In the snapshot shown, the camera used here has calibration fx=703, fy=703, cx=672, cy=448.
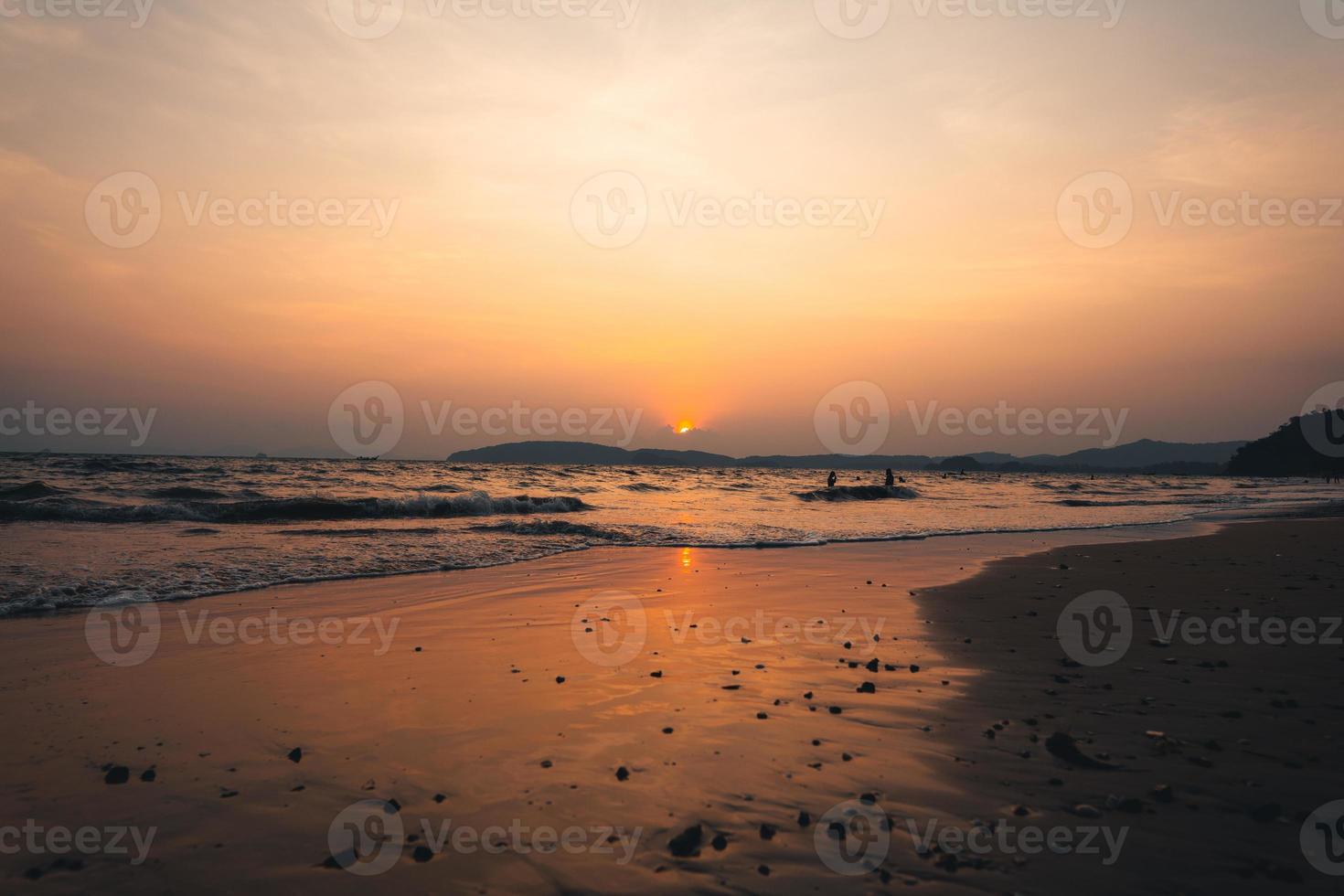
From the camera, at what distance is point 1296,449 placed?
5399 inches

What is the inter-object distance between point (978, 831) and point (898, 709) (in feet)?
7.85

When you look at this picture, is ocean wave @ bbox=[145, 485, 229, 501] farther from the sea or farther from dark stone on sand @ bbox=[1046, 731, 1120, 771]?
dark stone on sand @ bbox=[1046, 731, 1120, 771]

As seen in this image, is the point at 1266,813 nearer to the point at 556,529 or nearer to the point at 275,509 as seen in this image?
the point at 556,529

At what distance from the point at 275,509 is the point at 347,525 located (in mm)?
5551

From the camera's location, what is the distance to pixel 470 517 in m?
34.5

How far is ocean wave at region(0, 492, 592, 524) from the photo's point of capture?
27516mm

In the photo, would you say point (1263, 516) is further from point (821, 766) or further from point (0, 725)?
point (0, 725)

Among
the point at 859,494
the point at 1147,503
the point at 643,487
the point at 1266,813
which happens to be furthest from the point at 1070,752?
the point at 643,487

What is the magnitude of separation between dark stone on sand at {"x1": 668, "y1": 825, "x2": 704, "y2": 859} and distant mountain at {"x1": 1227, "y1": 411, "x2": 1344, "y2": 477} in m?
156

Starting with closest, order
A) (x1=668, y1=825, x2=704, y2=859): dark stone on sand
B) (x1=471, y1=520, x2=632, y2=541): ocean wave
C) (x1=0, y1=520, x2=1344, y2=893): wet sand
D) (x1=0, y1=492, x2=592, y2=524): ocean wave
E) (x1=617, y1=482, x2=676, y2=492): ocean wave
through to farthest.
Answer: (x1=0, y1=520, x2=1344, y2=893): wet sand < (x1=668, y1=825, x2=704, y2=859): dark stone on sand < (x1=471, y1=520, x2=632, y2=541): ocean wave < (x1=0, y1=492, x2=592, y2=524): ocean wave < (x1=617, y1=482, x2=676, y2=492): ocean wave

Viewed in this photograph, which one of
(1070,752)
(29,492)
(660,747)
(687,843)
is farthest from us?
(29,492)

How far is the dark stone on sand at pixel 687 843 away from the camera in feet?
14.8

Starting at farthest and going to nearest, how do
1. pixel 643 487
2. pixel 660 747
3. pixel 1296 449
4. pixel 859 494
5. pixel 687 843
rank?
pixel 1296 449, pixel 643 487, pixel 859 494, pixel 660 747, pixel 687 843

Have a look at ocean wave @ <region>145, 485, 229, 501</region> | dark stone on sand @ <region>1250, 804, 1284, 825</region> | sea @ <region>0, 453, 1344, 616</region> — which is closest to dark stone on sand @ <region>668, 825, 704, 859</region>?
dark stone on sand @ <region>1250, 804, 1284, 825</region>
